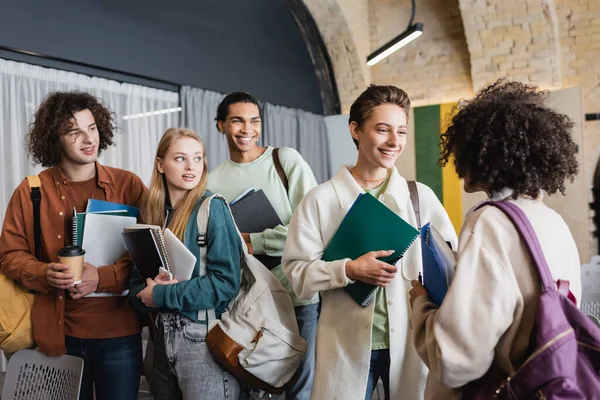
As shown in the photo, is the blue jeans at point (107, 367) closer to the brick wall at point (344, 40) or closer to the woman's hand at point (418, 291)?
the woman's hand at point (418, 291)

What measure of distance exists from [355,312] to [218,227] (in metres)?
0.52

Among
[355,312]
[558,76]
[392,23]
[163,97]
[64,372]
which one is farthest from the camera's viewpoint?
[392,23]

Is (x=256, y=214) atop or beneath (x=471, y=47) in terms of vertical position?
beneath

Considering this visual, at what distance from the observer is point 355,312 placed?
5.89 feet

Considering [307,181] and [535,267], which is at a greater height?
[307,181]

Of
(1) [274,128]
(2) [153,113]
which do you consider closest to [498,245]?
(2) [153,113]

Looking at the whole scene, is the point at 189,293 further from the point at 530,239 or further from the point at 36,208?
the point at 530,239

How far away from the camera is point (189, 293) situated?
1770 mm

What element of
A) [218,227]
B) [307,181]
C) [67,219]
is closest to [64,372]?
[67,219]

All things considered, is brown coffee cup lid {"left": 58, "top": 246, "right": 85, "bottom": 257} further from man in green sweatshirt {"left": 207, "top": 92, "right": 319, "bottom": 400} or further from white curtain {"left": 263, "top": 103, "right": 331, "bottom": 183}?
white curtain {"left": 263, "top": 103, "right": 331, "bottom": 183}

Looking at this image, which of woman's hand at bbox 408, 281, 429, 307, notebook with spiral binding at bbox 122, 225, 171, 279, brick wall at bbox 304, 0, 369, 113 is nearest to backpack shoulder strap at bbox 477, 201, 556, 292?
woman's hand at bbox 408, 281, 429, 307

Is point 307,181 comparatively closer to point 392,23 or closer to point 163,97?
point 163,97

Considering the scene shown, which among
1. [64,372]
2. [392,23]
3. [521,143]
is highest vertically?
[392,23]

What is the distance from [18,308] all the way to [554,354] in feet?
5.81
